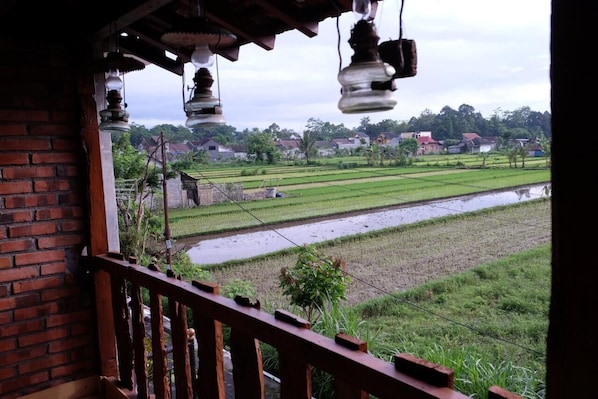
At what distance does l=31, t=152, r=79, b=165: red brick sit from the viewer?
1931 millimetres

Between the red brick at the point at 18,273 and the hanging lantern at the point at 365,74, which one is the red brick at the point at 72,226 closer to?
the red brick at the point at 18,273

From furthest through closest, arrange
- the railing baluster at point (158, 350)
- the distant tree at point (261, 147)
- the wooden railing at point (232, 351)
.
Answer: the distant tree at point (261, 147) → the railing baluster at point (158, 350) → the wooden railing at point (232, 351)

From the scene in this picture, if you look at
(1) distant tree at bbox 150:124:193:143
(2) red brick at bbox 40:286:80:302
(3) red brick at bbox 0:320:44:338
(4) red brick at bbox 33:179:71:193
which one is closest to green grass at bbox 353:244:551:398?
(2) red brick at bbox 40:286:80:302

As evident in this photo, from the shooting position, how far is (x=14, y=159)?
73.9 inches

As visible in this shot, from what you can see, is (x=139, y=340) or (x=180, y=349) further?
(x=139, y=340)

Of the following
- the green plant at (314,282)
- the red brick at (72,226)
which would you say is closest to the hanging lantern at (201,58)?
the red brick at (72,226)

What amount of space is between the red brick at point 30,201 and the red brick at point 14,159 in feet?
0.46

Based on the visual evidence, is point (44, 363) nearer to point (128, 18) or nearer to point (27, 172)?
point (27, 172)

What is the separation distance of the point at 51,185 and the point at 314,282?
3043 mm

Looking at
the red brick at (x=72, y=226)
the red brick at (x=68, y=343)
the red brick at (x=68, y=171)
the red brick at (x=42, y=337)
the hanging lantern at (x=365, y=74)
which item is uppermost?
the hanging lantern at (x=365, y=74)

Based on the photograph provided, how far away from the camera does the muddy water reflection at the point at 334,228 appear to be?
1306cm

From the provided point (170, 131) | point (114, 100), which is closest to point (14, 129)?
point (114, 100)

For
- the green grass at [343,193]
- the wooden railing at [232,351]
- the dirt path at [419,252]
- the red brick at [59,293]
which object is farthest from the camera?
the green grass at [343,193]

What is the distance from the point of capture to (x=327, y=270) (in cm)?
468
